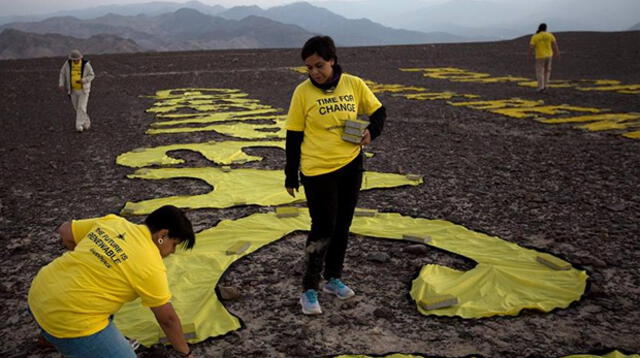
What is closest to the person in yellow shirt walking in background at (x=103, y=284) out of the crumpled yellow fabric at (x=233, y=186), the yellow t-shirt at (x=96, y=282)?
the yellow t-shirt at (x=96, y=282)

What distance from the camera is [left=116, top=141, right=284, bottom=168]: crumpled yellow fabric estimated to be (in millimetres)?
8555

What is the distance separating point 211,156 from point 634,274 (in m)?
6.62

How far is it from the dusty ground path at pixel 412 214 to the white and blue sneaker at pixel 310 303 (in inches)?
3.5

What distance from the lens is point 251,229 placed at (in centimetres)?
552

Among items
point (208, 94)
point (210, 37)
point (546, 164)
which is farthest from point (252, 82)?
point (210, 37)

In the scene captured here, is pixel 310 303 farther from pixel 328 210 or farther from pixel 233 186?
pixel 233 186

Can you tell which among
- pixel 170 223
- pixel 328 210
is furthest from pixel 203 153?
pixel 170 223

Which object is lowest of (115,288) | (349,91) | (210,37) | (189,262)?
(189,262)

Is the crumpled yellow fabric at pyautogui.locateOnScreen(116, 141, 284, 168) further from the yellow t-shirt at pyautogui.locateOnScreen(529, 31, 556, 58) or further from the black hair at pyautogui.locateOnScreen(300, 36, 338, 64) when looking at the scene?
the yellow t-shirt at pyautogui.locateOnScreen(529, 31, 556, 58)

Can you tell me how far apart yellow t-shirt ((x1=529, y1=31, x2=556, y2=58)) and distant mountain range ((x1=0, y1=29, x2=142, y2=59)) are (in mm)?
93657

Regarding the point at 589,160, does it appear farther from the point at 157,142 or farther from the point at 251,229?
the point at 157,142

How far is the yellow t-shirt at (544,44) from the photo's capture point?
47.3 feet

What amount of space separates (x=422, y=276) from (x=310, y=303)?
3.54 ft

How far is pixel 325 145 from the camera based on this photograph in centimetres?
358
